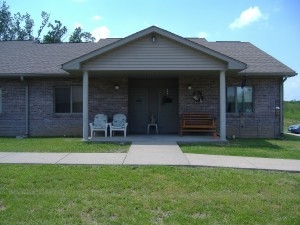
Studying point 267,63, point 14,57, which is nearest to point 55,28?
point 14,57

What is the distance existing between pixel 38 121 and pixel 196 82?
7190mm

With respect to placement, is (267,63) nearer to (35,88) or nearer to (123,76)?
(123,76)

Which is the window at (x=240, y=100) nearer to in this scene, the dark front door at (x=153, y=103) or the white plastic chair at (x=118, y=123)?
the dark front door at (x=153, y=103)

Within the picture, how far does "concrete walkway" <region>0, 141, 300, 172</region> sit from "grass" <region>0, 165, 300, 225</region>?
0.49 metres

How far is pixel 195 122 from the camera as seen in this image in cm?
1437

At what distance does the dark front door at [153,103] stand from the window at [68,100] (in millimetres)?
2445

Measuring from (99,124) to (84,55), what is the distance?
324 cm

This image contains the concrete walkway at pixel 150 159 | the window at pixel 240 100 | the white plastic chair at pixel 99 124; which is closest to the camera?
the concrete walkway at pixel 150 159

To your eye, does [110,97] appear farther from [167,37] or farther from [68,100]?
[167,37]

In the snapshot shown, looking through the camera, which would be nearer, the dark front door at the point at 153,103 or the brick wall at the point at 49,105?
the brick wall at the point at 49,105

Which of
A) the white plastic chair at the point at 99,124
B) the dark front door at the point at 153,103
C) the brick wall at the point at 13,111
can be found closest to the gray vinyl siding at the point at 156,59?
the white plastic chair at the point at 99,124

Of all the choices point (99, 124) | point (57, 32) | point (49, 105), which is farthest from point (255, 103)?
point (57, 32)

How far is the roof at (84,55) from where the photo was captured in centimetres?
1227

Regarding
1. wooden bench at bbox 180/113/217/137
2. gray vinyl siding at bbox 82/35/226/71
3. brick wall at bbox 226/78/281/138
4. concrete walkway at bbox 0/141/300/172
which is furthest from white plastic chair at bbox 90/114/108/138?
brick wall at bbox 226/78/281/138
